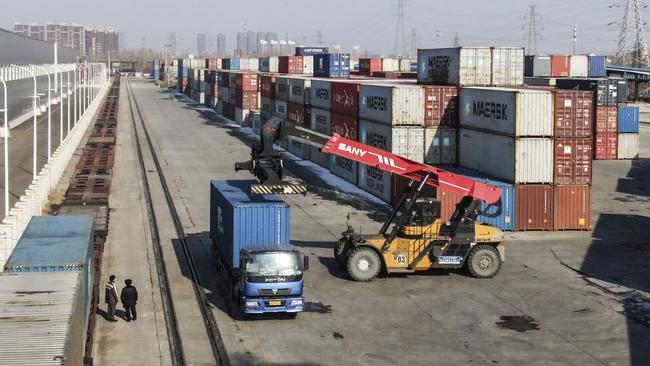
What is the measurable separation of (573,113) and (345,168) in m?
18.9

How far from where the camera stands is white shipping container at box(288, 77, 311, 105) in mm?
64125

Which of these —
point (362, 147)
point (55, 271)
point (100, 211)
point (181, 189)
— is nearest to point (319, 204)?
point (181, 189)

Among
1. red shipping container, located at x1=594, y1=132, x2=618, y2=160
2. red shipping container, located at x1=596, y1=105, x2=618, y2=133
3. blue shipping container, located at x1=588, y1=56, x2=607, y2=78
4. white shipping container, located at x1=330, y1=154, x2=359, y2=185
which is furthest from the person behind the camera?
blue shipping container, located at x1=588, y1=56, x2=607, y2=78

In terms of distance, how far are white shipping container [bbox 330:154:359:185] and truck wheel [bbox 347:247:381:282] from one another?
71.8 feet

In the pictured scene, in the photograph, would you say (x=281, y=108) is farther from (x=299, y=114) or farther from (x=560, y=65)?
(x=560, y=65)

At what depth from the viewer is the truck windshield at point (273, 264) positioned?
22359mm

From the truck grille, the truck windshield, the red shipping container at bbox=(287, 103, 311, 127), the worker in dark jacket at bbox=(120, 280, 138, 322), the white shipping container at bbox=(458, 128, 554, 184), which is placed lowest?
the worker in dark jacket at bbox=(120, 280, 138, 322)

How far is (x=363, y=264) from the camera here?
27344mm

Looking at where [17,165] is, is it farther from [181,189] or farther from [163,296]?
[163,296]

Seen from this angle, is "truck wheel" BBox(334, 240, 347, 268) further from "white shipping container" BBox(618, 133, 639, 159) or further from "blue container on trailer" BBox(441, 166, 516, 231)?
"white shipping container" BBox(618, 133, 639, 159)

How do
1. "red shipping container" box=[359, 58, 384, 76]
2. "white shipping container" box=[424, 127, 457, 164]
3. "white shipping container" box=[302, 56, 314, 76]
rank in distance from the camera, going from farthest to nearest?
"red shipping container" box=[359, 58, 384, 76] < "white shipping container" box=[302, 56, 314, 76] < "white shipping container" box=[424, 127, 457, 164]

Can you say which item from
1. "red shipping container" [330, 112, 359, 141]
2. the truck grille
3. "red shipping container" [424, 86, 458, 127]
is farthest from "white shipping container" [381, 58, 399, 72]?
the truck grille

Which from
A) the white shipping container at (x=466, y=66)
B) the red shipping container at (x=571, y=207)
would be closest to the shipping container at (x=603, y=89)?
the white shipping container at (x=466, y=66)

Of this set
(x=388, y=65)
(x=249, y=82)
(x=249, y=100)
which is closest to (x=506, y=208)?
(x=249, y=82)
